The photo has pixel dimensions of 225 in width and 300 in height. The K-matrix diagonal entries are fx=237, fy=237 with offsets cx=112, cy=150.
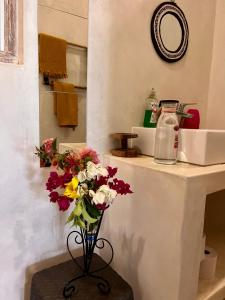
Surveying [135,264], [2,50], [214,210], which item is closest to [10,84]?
[2,50]

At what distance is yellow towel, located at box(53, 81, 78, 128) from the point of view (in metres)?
0.98

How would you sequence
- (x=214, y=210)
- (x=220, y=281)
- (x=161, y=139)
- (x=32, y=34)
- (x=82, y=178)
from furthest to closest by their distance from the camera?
(x=214, y=210) < (x=220, y=281) < (x=161, y=139) < (x=32, y=34) < (x=82, y=178)

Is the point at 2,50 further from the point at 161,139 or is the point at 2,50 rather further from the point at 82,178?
the point at 161,139

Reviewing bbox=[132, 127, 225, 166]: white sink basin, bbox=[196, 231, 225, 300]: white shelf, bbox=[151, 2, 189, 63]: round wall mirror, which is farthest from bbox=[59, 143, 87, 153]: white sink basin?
bbox=[196, 231, 225, 300]: white shelf

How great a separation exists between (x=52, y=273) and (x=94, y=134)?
23.7 inches

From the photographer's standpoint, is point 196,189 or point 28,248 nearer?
point 196,189

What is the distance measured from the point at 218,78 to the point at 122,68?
769mm

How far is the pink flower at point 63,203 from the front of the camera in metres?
0.73

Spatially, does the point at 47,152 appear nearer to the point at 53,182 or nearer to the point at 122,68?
the point at 53,182

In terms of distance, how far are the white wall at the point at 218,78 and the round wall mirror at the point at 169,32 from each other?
294mm

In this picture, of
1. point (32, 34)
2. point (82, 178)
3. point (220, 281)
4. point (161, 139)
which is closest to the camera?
point (82, 178)

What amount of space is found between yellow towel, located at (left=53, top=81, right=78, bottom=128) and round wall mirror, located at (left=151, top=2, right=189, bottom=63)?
56 centimetres

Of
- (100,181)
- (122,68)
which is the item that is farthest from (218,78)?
(100,181)

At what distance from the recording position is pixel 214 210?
158cm
